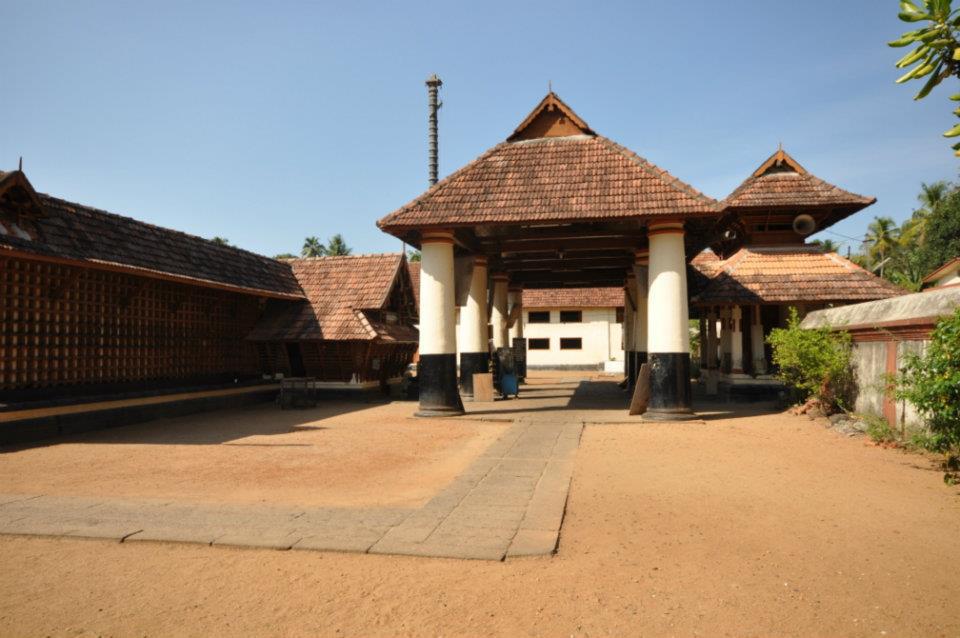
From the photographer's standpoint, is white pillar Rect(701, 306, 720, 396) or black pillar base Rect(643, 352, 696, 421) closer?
black pillar base Rect(643, 352, 696, 421)

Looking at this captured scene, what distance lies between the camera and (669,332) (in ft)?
37.4

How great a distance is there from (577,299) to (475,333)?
1844cm

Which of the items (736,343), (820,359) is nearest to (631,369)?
(736,343)

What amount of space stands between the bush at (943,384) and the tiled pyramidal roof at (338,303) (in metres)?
12.5

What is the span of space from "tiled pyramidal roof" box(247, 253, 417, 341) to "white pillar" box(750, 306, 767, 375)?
10078 millimetres

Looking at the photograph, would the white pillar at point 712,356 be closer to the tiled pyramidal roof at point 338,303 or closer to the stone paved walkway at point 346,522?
the tiled pyramidal roof at point 338,303

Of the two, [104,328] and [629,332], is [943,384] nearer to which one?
[104,328]

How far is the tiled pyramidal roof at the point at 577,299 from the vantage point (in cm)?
3297

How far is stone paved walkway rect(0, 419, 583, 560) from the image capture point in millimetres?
4641

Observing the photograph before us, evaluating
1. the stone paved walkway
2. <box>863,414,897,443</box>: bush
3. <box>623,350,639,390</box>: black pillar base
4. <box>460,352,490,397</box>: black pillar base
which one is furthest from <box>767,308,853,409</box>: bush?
the stone paved walkway

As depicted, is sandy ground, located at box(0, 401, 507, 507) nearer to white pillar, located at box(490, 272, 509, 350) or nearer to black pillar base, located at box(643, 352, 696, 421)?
black pillar base, located at box(643, 352, 696, 421)

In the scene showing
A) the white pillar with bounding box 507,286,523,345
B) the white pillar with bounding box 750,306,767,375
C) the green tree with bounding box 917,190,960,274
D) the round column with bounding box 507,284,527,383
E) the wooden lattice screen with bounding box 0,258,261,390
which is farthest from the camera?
the green tree with bounding box 917,190,960,274

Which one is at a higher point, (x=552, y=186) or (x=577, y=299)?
(x=552, y=186)

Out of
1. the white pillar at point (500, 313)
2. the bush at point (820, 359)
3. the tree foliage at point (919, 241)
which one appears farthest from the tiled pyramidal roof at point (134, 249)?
the tree foliage at point (919, 241)
